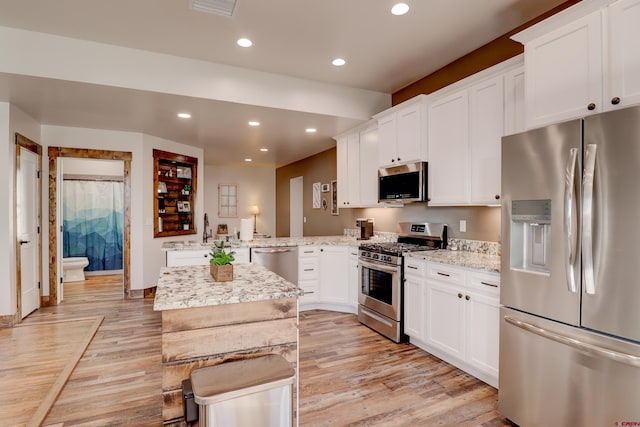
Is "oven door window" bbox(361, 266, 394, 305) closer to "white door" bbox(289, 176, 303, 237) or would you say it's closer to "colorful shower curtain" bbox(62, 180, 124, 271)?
"white door" bbox(289, 176, 303, 237)

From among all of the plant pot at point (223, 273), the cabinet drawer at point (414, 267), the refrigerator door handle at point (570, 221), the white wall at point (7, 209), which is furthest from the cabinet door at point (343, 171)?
the white wall at point (7, 209)

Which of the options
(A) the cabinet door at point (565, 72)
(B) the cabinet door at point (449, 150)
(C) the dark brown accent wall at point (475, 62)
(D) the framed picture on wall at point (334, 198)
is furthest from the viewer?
(D) the framed picture on wall at point (334, 198)

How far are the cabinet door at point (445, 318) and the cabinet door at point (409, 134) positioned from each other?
1342 mm

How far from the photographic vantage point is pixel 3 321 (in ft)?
12.3

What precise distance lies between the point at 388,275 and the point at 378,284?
0.76ft

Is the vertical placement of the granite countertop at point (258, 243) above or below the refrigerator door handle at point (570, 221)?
below

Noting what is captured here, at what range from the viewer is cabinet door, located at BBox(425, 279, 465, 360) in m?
2.71

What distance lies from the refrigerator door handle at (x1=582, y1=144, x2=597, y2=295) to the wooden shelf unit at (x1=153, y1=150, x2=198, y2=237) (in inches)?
211

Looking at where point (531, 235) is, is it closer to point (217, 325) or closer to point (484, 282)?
point (484, 282)

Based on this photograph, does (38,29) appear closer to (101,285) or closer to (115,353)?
(115,353)

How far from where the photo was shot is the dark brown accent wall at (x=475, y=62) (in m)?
2.87

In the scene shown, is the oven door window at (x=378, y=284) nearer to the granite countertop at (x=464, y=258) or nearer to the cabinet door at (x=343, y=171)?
the granite countertop at (x=464, y=258)

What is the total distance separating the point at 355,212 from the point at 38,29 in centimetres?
410

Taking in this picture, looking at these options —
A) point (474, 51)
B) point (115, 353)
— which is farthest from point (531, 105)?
point (115, 353)
